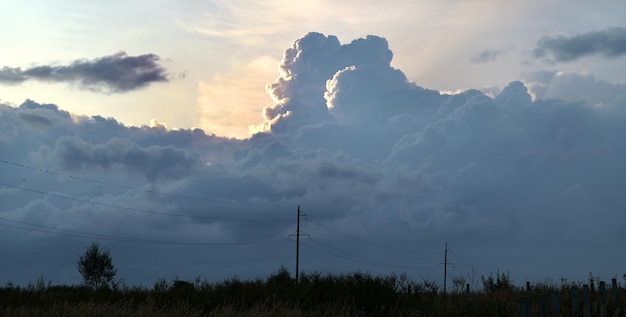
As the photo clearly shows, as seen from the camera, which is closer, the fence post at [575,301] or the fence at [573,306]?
the fence at [573,306]

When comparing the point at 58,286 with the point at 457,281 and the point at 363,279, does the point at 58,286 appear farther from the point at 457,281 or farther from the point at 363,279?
the point at 457,281

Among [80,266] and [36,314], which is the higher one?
[80,266]

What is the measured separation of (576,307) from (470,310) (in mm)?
3979

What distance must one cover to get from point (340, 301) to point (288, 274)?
9877 mm

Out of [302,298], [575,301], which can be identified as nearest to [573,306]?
[575,301]

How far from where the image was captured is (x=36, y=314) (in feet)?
72.2

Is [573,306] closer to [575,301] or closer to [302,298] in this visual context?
[575,301]

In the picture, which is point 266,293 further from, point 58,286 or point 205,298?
point 58,286

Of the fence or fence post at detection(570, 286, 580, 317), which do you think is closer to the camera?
the fence

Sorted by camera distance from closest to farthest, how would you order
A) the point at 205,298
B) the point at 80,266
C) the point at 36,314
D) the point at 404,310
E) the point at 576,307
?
the point at 36,314
the point at 576,307
the point at 404,310
the point at 205,298
the point at 80,266

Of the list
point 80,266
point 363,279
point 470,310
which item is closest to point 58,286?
point 363,279

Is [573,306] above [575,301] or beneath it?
beneath

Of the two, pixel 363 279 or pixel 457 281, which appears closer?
pixel 363 279

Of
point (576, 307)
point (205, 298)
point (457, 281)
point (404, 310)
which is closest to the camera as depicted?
point (576, 307)
